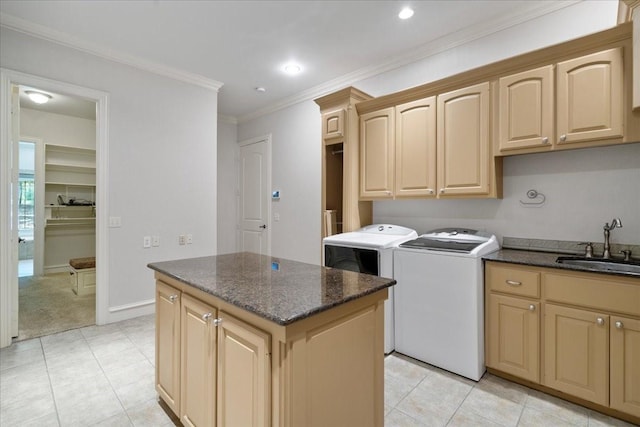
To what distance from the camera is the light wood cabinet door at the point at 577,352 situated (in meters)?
1.75

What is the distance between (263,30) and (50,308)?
3.91 metres

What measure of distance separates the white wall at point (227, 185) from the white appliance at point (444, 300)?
11.6ft

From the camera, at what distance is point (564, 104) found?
2.02 meters

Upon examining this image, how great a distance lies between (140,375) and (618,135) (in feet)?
11.6

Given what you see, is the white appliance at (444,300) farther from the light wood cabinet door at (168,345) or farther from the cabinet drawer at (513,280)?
the light wood cabinet door at (168,345)

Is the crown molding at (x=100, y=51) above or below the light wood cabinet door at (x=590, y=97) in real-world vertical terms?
above

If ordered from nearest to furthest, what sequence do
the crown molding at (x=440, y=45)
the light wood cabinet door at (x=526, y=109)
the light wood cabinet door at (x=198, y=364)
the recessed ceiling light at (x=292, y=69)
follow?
the light wood cabinet door at (x=198, y=364)
the light wood cabinet door at (x=526, y=109)
the crown molding at (x=440, y=45)
the recessed ceiling light at (x=292, y=69)

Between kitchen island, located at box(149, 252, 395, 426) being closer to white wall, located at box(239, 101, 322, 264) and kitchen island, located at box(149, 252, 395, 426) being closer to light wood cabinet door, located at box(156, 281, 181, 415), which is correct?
light wood cabinet door, located at box(156, 281, 181, 415)

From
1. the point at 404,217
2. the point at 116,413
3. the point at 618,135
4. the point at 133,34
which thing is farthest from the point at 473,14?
the point at 116,413

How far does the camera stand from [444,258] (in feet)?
7.41

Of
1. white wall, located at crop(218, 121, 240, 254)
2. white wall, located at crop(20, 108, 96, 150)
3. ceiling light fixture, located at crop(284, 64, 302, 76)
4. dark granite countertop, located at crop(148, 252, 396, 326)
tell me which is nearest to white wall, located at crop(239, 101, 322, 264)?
ceiling light fixture, located at crop(284, 64, 302, 76)

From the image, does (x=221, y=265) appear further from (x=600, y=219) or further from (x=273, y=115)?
(x=273, y=115)

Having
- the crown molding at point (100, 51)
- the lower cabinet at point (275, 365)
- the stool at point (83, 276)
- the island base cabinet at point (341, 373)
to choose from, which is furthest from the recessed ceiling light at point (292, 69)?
the stool at point (83, 276)

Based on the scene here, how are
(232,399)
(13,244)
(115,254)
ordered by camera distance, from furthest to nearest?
(115,254) → (13,244) → (232,399)
